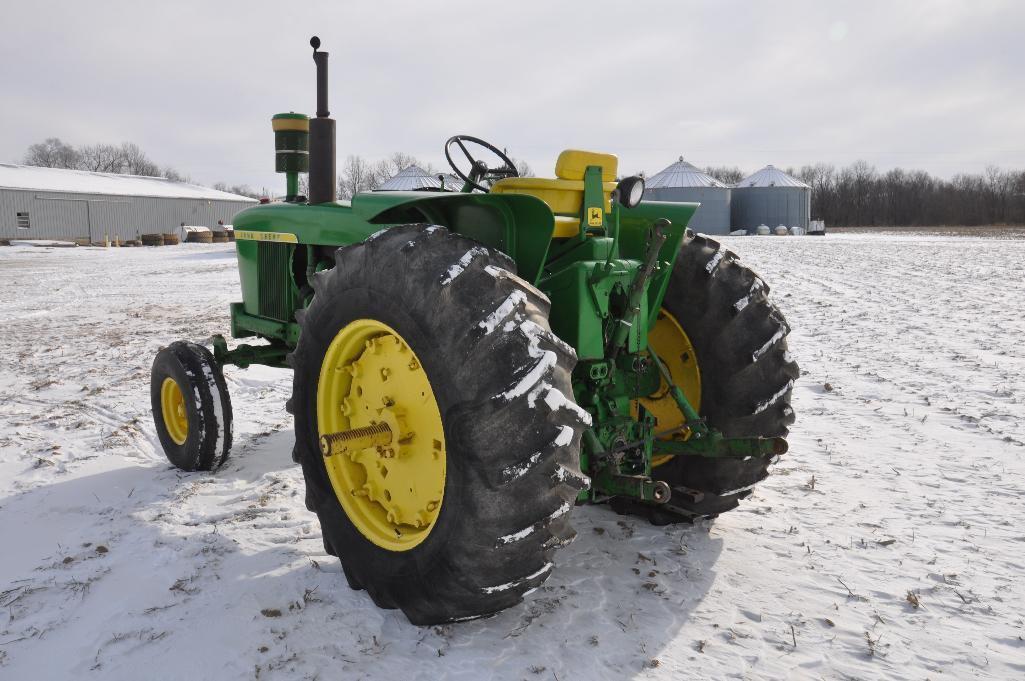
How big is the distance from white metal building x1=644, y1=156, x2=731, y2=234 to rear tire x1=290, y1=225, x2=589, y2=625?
4475 cm

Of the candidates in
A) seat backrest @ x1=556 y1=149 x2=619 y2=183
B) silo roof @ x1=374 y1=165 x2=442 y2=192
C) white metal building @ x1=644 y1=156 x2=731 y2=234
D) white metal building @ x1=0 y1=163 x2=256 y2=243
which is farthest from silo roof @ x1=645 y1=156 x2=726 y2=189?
seat backrest @ x1=556 y1=149 x2=619 y2=183

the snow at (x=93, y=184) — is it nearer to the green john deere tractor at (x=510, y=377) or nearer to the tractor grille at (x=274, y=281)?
the tractor grille at (x=274, y=281)

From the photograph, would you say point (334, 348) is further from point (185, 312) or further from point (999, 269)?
point (999, 269)

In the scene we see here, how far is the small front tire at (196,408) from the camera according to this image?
13.8 ft

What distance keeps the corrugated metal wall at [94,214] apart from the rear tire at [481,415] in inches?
1596

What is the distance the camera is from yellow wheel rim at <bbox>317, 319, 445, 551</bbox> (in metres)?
2.62

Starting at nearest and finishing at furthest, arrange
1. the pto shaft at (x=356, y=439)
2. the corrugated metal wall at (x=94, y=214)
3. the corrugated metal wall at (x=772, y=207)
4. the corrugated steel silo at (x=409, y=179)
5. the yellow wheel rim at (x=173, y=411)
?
1. the pto shaft at (x=356, y=439)
2. the yellow wheel rim at (x=173, y=411)
3. the corrugated steel silo at (x=409, y=179)
4. the corrugated metal wall at (x=94, y=214)
5. the corrugated metal wall at (x=772, y=207)

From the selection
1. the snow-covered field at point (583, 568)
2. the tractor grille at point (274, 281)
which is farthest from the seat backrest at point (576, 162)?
the tractor grille at point (274, 281)

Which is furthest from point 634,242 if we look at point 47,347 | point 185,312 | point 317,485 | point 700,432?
point 185,312

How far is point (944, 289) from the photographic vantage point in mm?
12609

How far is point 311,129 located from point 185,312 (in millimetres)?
7931

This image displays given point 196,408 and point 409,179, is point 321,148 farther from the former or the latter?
point 409,179

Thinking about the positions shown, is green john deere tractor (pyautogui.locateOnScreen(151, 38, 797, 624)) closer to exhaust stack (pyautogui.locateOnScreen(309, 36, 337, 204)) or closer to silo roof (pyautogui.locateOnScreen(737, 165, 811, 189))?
exhaust stack (pyautogui.locateOnScreen(309, 36, 337, 204))

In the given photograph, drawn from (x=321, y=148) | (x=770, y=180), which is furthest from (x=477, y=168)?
(x=770, y=180)
